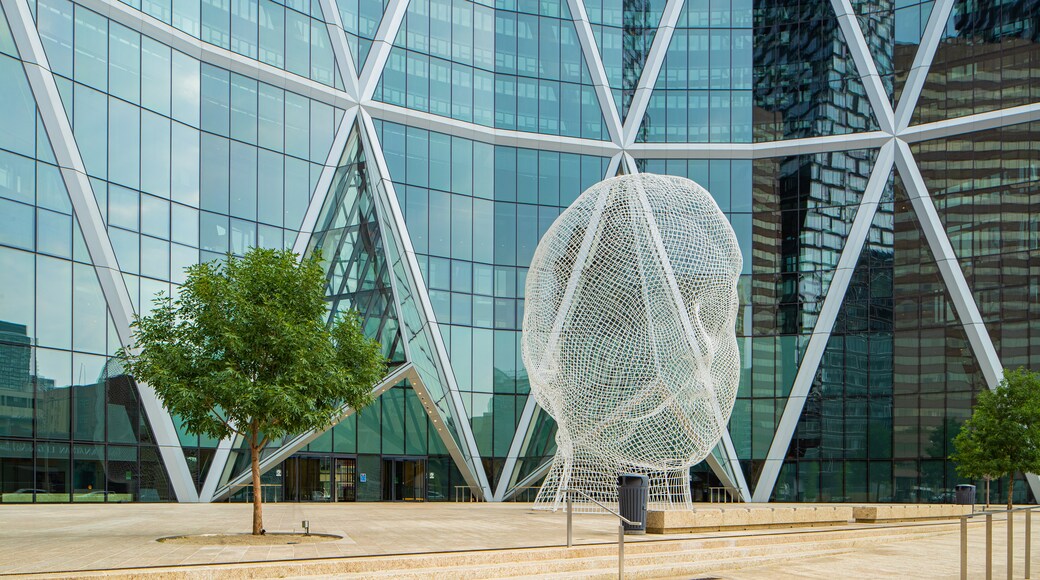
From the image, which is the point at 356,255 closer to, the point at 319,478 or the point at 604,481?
the point at 319,478

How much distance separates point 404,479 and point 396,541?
22.9 metres

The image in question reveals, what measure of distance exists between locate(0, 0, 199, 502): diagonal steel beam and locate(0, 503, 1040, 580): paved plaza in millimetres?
6597

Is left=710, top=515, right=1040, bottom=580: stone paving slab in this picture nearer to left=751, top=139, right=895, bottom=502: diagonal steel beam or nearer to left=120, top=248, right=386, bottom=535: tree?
left=120, top=248, right=386, bottom=535: tree

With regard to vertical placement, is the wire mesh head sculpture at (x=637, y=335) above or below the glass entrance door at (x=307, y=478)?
above

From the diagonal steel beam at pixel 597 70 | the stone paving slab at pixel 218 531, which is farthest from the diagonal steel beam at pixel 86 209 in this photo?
the diagonal steel beam at pixel 597 70

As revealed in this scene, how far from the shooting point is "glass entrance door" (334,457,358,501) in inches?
1462

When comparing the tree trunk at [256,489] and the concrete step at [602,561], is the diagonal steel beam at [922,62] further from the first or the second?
the tree trunk at [256,489]

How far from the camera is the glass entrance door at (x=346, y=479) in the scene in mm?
37125

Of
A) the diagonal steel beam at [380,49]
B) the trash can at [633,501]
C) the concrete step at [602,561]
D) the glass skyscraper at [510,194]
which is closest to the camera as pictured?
the concrete step at [602,561]

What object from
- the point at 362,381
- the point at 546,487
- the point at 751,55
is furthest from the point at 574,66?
the point at 362,381

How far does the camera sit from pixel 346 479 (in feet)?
122

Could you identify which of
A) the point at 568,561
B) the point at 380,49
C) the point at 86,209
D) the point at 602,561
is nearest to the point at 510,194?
the point at 380,49

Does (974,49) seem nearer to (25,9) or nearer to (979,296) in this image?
(979,296)

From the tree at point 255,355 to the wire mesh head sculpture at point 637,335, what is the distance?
8.69 metres
